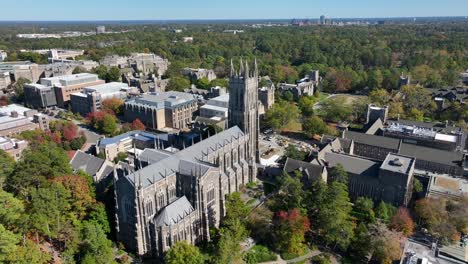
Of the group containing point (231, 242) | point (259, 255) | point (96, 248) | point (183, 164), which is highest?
point (183, 164)

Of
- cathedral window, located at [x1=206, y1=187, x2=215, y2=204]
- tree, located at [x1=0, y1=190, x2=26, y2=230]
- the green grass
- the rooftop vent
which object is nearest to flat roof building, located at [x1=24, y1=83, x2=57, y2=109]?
tree, located at [x1=0, y1=190, x2=26, y2=230]

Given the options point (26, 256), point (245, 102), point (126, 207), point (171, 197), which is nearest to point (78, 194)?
point (126, 207)

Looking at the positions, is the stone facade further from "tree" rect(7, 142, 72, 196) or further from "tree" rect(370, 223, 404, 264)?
"tree" rect(370, 223, 404, 264)

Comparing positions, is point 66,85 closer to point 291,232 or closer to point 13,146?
point 13,146

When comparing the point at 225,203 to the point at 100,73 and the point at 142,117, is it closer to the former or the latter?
the point at 142,117

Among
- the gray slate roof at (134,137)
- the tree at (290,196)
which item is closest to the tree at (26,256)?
the tree at (290,196)

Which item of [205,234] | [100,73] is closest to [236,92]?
[205,234]
